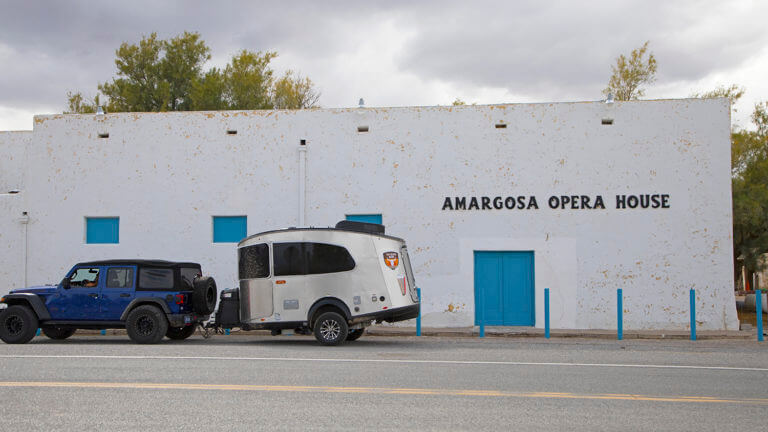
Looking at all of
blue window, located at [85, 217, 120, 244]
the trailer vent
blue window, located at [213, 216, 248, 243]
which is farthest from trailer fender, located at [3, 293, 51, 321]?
the trailer vent

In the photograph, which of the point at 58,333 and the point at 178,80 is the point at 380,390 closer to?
the point at 58,333

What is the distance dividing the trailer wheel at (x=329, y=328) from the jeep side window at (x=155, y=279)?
128 inches

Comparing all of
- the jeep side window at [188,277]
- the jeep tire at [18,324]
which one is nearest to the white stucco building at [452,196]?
the jeep side window at [188,277]

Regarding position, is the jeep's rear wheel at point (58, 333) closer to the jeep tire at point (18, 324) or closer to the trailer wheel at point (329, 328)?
the jeep tire at point (18, 324)

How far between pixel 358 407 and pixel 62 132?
1676cm

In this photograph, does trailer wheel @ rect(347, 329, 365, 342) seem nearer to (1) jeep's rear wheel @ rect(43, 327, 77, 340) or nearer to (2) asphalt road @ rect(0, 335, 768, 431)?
(2) asphalt road @ rect(0, 335, 768, 431)

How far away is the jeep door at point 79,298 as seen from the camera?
559 inches

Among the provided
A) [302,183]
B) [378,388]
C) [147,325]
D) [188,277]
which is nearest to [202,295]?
[188,277]

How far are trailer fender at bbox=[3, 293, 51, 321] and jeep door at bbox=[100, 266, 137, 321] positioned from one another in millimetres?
1201

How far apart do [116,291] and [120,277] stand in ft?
0.98

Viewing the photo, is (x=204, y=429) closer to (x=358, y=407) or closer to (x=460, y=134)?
(x=358, y=407)

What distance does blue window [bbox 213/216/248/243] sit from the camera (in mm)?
19781

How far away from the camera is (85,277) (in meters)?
14.4

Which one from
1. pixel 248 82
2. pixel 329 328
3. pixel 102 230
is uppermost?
pixel 248 82
